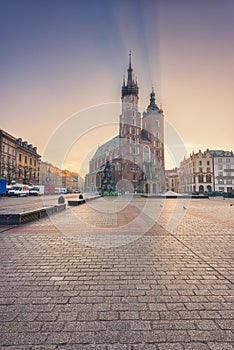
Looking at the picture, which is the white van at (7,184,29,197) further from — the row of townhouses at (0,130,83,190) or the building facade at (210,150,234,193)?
the building facade at (210,150,234,193)

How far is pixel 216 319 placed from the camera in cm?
291

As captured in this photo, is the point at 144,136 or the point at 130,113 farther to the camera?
the point at 144,136

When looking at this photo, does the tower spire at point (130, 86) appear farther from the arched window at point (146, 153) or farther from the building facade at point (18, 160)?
the building facade at point (18, 160)

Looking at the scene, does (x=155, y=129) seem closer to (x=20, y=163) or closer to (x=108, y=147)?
(x=108, y=147)

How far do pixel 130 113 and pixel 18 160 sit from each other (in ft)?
138

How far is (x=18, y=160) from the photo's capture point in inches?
2682

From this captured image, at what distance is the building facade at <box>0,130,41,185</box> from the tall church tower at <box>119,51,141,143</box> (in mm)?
31804

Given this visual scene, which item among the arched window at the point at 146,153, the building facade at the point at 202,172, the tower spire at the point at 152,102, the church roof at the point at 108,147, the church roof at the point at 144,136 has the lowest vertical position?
the building facade at the point at 202,172

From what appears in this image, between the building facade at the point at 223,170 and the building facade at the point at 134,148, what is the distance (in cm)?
1924

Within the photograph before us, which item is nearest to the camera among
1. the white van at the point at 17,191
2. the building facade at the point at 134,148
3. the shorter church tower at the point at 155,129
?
the white van at the point at 17,191

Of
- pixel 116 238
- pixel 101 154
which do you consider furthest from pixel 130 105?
pixel 116 238

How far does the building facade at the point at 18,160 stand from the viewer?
58062 mm

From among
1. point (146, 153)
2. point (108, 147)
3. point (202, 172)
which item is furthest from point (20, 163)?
point (202, 172)

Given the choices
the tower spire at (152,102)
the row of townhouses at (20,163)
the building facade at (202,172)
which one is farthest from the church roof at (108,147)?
the building facade at (202,172)
